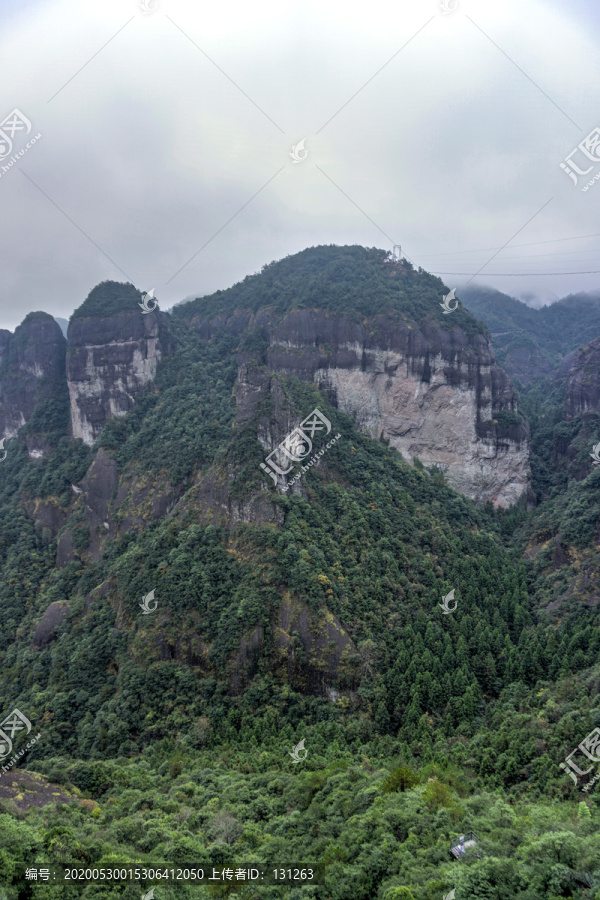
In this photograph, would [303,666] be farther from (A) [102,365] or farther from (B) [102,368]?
(A) [102,365]

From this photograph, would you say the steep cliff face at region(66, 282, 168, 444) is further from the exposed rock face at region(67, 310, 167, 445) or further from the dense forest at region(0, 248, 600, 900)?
the dense forest at region(0, 248, 600, 900)

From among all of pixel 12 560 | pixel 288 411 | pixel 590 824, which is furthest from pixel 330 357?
pixel 590 824

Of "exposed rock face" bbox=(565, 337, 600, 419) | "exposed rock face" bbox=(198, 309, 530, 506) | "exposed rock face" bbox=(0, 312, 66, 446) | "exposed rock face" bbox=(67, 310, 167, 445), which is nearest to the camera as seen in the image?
"exposed rock face" bbox=(198, 309, 530, 506)

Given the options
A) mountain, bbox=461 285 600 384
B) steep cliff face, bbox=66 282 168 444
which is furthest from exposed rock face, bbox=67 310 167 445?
mountain, bbox=461 285 600 384

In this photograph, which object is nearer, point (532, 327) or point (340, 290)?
point (340, 290)

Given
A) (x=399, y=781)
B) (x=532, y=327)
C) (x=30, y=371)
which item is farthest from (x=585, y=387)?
(x=30, y=371)

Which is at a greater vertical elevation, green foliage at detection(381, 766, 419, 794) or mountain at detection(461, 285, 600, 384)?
mountain at detection(461, 285, 600, 384)
